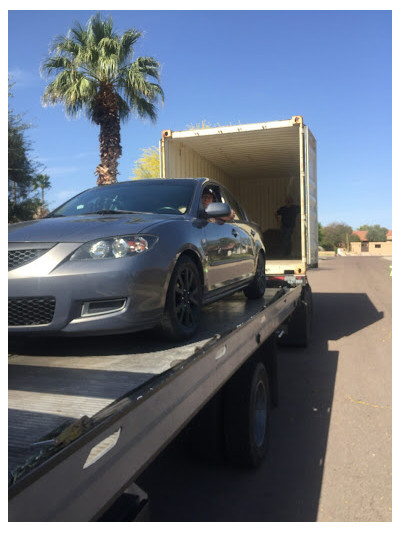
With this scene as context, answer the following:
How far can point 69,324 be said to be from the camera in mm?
2715

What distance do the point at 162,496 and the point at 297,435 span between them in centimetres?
159

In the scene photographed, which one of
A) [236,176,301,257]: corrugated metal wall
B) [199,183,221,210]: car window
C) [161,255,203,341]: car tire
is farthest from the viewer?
[236,176,301,257]: corrugated metal wall

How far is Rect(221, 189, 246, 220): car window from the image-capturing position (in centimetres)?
544

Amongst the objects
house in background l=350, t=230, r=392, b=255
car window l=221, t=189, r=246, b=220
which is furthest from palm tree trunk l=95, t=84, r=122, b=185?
house in background l=350, t=230, r=392, b=255

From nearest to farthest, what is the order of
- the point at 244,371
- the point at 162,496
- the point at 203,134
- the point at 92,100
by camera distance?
the point at 162,496
the point at 244,371
the point at 203,134
the point at 92,100

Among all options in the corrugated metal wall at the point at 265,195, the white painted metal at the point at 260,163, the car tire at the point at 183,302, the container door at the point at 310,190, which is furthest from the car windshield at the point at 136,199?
the corrugated metal wall at the point at 265,195

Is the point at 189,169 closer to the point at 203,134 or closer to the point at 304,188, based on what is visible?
the point at 203,134

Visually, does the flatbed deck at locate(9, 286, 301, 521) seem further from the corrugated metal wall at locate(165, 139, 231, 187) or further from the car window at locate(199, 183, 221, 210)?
the corrugated metal wall at locate(165, 139, 231, 187)

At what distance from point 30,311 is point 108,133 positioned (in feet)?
51.1

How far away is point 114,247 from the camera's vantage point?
9.68 feet

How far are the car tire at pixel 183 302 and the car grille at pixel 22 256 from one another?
2.93ft

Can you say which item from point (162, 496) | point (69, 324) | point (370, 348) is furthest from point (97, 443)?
point (370, 348)

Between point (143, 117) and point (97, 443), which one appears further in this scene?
point (143, 117)

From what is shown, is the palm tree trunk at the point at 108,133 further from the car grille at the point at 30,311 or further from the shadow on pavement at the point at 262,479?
the car grille at the point at 30,311
